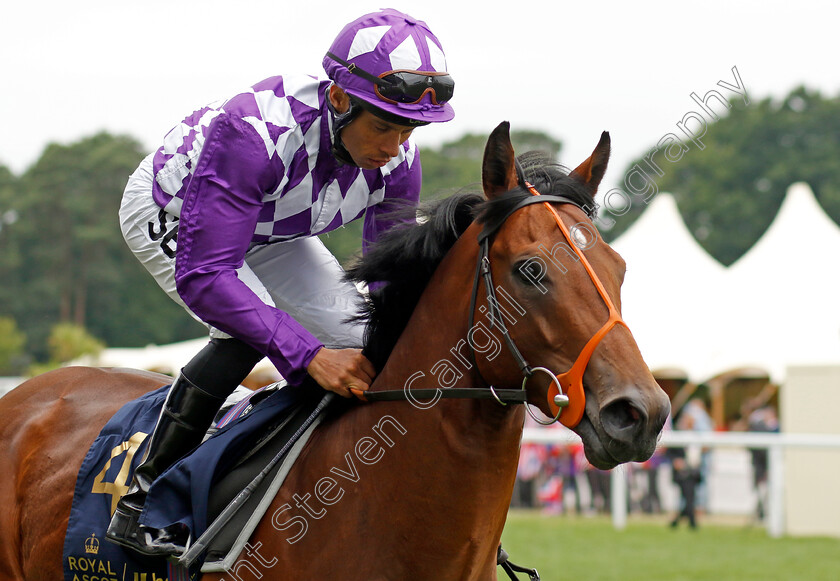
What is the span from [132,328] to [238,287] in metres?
46.0

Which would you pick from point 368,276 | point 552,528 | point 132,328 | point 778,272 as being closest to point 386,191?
point 368,276

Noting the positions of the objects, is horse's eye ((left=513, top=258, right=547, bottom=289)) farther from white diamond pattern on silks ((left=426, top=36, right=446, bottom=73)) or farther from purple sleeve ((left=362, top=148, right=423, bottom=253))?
purple sleeve ((left=362, top=148, right=423, bottom=253))

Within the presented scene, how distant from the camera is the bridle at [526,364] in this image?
2.41m

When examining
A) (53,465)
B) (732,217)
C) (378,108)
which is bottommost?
(732,217)

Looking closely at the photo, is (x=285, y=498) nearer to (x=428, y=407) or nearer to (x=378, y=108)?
(x=428, y=407)

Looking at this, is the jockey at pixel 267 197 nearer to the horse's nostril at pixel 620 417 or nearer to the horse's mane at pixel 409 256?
the horse's mane at pixel 409 256

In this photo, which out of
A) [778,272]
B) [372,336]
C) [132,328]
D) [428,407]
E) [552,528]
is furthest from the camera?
[132,328]

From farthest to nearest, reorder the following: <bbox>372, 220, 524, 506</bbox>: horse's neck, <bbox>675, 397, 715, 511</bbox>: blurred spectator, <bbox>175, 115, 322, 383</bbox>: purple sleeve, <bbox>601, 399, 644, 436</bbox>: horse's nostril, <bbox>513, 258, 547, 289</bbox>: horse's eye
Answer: <bbox>675, 397, 715, 511</bbox>: blurred spectator → <bbox>175, 115, 322, 383</bbox>: purple sleeve → <bbox>372, 220, 524, 506</bbox>: horse's neck → <bbox>513, 258, 547, 289</bbox>: horse's eye → <bbox>601, 399, 644, 436</bbox>: horse's nostril

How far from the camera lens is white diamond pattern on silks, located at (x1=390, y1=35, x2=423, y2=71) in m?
2.92

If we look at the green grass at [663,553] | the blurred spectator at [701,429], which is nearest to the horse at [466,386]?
the green grass at [663,553]

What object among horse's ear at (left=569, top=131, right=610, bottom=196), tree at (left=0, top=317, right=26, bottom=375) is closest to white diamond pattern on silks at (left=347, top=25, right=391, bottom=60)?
horse's ear at (left=569, top=131, right=610, bottom=196)

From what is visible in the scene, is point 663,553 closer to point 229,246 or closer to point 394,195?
point 394,195

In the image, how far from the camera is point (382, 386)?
2.92 meters

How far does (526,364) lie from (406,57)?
1.07 metres
